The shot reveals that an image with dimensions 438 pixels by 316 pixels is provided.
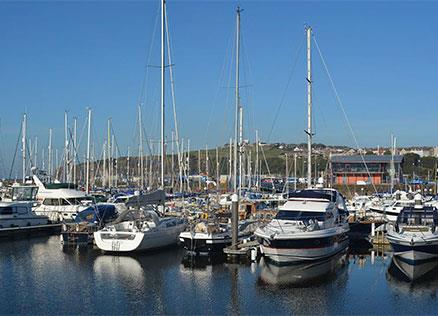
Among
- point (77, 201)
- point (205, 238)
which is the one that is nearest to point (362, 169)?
point (77, 201)

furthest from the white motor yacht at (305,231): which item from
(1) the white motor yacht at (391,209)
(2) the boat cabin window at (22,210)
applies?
(2) the boat cabin window at (22,210)

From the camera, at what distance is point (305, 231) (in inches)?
1179

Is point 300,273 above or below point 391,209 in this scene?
below

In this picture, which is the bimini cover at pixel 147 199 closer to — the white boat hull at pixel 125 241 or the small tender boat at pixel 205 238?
the white boat hull at pixel 125 241

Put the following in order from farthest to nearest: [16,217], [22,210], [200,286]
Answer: [22,210], [16,217], [200,286]

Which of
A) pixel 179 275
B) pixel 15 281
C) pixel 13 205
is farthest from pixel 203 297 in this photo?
pixel 13 205

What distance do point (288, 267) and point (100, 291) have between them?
10064mm

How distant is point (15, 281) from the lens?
87.4 feet

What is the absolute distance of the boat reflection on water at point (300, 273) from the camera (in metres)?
26.6

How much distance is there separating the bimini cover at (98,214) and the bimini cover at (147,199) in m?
4.57

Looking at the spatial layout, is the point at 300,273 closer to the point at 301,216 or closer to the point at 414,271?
the point at 301,216

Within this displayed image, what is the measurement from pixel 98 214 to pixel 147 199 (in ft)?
19.2

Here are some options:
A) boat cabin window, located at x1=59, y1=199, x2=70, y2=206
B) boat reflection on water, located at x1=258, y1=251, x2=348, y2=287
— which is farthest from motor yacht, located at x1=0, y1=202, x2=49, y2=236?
boat reflection on water, located at x1=258, y1=251, x2=348, y2=287

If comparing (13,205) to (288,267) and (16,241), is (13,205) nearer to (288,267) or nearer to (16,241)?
(16,241)
